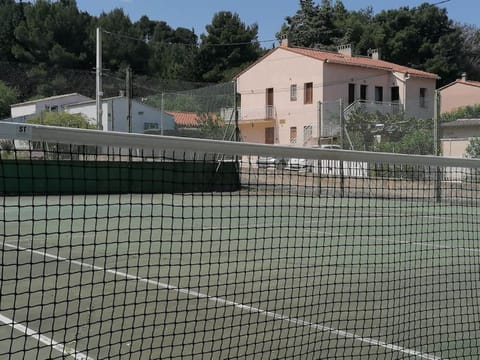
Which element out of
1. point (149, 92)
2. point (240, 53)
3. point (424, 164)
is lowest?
point (424, 164)

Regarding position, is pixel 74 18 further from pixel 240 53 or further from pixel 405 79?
pixel 405 79

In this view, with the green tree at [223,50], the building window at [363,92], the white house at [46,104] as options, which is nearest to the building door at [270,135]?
the building window at [363,92]

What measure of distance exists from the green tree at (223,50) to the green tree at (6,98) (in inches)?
1008

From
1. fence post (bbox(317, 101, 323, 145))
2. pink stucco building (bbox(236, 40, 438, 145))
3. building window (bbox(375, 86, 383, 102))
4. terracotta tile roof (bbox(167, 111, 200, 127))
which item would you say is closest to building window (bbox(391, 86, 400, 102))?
pink stucco building (bbox(236, 40, 438, 145))

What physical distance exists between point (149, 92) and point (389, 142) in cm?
2225

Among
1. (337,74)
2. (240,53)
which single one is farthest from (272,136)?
(240,53)

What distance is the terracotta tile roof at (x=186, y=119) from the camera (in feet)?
89.3

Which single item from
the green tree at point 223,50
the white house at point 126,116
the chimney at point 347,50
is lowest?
the white house at point 126,116

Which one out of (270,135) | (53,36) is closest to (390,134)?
(270,135)

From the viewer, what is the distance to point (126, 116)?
39094 millimetres

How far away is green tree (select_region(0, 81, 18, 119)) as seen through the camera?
127 feet

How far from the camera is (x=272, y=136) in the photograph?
39875mm

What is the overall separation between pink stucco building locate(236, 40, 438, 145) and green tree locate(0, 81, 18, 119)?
47.7ft

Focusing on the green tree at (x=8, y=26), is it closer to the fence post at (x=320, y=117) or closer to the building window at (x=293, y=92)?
the building window at (x=293, y=92)
